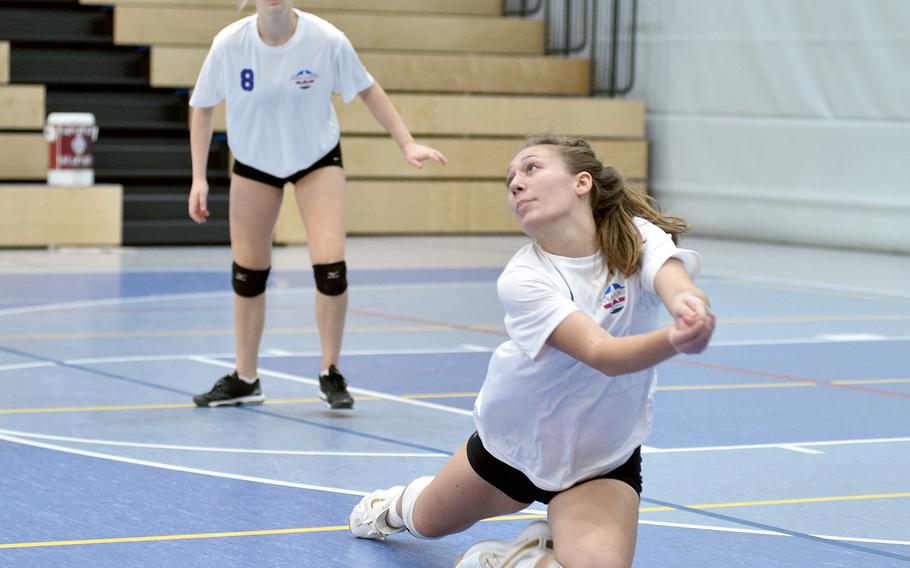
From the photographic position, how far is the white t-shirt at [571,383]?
2.90 metres

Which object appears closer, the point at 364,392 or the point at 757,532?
the point at 757,532

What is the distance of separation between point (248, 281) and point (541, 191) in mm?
2342

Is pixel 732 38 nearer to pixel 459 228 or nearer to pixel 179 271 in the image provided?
pixel 459 228

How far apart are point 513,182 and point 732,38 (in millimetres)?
9920

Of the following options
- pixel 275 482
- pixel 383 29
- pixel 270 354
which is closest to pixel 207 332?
pixel 270 354

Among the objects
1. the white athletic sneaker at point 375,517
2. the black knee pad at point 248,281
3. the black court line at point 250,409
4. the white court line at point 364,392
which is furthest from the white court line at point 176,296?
the white athletic sneaker at point 375,517

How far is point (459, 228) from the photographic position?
12.6m

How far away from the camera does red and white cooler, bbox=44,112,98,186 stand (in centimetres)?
1070

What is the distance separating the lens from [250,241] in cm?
510

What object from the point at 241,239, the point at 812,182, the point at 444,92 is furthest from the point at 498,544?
the point at 444,92

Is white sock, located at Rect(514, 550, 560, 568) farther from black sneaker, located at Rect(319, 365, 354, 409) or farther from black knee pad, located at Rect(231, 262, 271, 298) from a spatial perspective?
black knee pad, located at Rect(231, 262, 271, 298)

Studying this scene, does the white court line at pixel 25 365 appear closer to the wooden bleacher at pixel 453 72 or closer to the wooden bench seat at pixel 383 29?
the wooden bleacher at pixel 453 72

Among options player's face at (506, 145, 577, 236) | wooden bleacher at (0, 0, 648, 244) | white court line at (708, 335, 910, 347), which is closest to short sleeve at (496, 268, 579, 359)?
player's face at (506, 145, 577, 236)

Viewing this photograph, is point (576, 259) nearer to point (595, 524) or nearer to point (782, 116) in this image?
point (595, 524)
